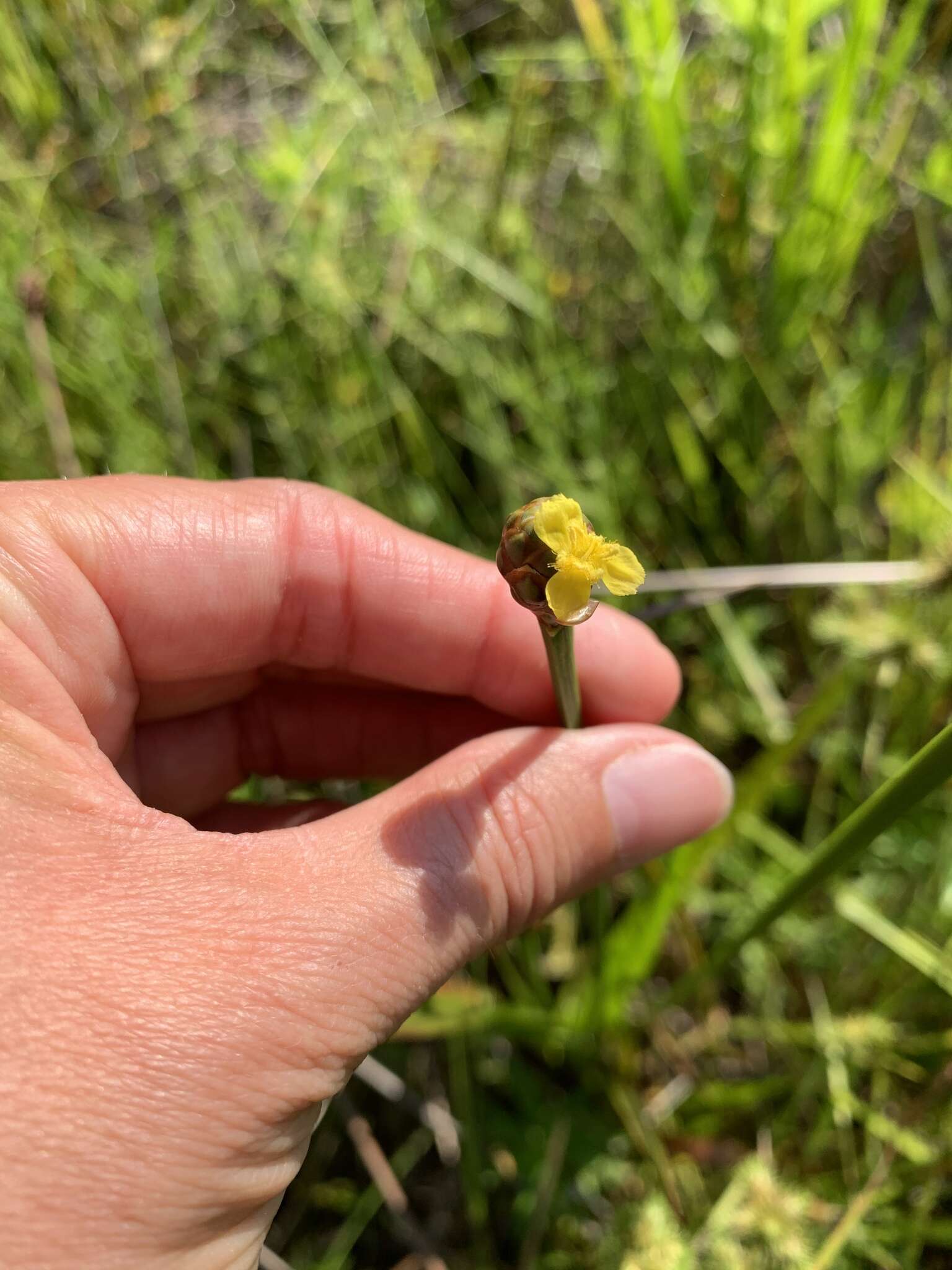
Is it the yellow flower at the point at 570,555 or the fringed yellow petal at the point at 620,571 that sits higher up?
the yellow flower at the point at 570,555

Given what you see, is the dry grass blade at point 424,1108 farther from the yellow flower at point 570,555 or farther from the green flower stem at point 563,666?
the yellow flower at point 570,555

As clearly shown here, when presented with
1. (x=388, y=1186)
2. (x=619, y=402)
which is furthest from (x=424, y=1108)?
(x=619, y=402)

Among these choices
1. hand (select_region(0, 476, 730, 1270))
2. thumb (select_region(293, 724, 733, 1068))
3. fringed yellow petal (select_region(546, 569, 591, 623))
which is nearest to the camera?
fringed yellow petal (select_region(546, 569, 591, 623))

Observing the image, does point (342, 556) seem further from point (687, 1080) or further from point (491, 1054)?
point (687, 1080)

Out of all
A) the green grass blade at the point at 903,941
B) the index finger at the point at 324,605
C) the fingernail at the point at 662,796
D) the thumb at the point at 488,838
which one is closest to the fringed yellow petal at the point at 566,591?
the thumb at the point at 488,838

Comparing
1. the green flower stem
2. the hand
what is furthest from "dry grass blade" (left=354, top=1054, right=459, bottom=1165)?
the green flower stem

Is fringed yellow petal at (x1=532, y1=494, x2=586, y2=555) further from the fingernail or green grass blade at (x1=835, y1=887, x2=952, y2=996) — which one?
green grass blade at (x1=835, y1=887, x2=952, y2=996)
